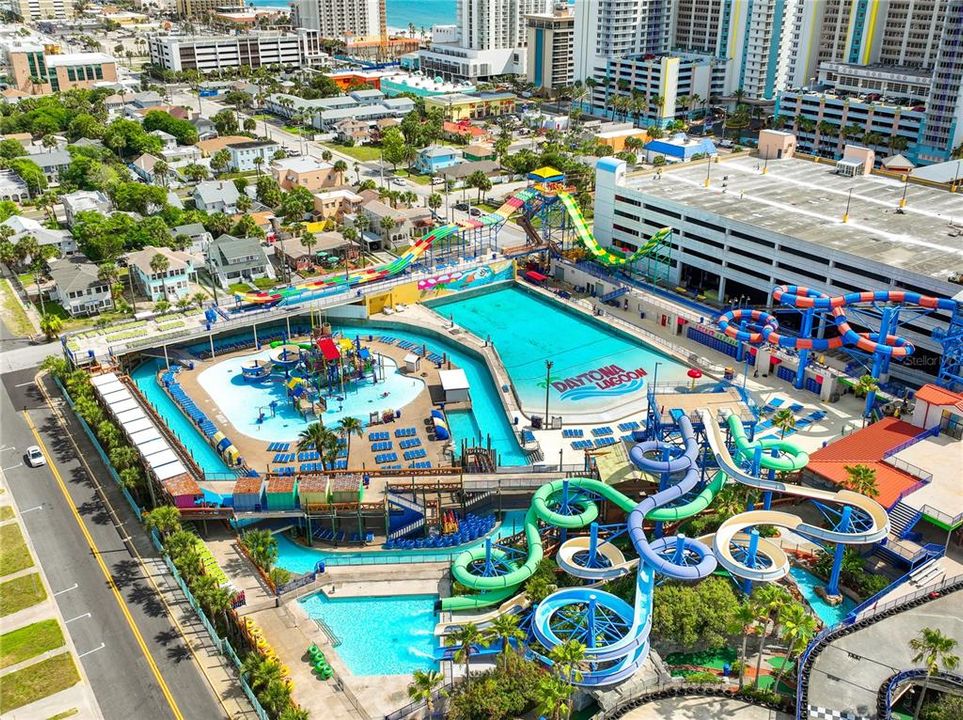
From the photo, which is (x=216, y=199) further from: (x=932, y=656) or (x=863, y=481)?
(x=932, y=656)

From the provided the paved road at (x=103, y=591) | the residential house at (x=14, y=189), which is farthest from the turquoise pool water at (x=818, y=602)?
the residential house at (x=14, y=189)

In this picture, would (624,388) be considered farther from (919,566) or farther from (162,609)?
(162,609)

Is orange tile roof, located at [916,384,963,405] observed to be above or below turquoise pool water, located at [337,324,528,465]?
above

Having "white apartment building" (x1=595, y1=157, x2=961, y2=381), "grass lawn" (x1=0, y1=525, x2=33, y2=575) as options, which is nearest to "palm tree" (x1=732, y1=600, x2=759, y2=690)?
"white apartment building" (x1=595, y1=157, x2=961, y2=381)

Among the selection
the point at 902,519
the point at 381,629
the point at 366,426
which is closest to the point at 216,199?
the point at 366,426

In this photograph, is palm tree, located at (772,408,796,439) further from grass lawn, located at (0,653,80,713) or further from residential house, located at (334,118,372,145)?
residential house, located at (334,118,372,145)
